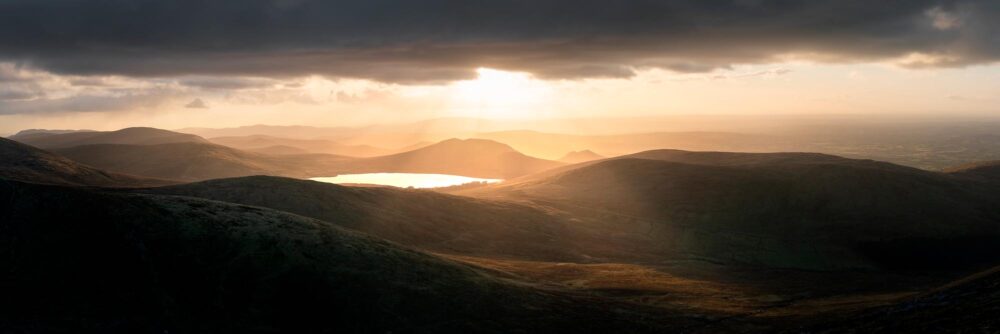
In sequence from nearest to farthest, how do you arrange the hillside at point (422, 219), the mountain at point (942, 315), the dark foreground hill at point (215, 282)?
the mountain at point (942, 315)
the dark foreground hill at point (215, 282)
the hillside at point (422, 219)

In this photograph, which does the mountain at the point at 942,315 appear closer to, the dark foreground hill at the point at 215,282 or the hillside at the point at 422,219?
the dark foreground hill at the point at 215,282

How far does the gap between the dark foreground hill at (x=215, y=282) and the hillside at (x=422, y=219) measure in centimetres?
5168

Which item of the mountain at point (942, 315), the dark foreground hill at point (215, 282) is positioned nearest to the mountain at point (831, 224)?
the mountain at point (942, 315)

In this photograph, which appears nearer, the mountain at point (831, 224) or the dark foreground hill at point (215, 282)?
the dark foreground hill at point (215, 282)

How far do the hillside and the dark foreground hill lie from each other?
51.7m

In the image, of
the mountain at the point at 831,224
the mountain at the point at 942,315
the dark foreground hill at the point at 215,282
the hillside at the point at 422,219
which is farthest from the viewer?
the mountain at the point at 831,224

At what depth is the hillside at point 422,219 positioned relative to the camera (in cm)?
13062

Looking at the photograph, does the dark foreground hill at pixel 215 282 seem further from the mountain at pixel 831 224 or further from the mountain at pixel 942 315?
the mountain at pixel 831 224

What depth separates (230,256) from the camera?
62156 mm

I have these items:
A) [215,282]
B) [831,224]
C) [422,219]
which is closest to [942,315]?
[215,282]

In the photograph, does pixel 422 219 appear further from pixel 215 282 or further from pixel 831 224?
pixel 831 224

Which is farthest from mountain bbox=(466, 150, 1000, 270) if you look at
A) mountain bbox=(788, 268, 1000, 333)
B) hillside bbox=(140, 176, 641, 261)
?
mountain bbox=(788, 268, 1000, 333)

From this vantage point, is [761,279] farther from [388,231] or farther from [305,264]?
[305,264]

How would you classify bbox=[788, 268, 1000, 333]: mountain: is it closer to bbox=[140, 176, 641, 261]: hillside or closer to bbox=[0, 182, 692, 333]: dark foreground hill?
bbox=[0, 182, 692, 333]: dark foreground hill
